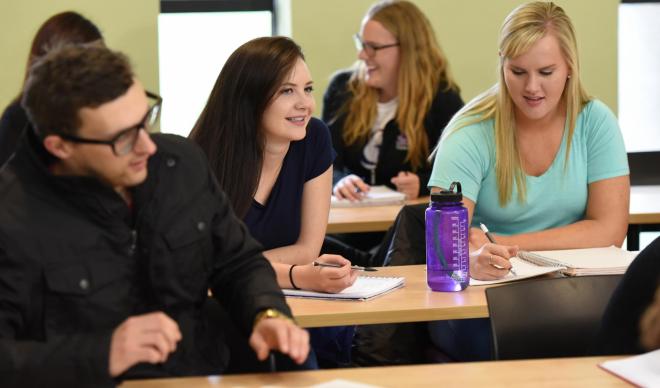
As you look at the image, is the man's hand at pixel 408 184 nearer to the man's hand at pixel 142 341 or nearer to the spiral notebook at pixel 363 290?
the spiral notebook at pixel 363 290

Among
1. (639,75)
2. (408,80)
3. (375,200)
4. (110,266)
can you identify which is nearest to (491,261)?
(110,266)

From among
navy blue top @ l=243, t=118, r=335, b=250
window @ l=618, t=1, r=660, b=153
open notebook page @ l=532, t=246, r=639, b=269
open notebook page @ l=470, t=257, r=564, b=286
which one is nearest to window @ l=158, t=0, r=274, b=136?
window @ l=618, t=1, r=660, b=153

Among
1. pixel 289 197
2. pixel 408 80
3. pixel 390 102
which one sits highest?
pixel 408 80

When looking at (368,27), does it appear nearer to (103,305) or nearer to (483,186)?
(483,186)

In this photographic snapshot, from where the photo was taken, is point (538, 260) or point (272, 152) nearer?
point (538, 260)

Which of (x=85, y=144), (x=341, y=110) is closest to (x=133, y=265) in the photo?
(x=85, y=144)

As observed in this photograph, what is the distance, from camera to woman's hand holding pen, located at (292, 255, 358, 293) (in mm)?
2609

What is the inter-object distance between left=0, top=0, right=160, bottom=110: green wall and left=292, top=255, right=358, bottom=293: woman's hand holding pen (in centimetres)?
272

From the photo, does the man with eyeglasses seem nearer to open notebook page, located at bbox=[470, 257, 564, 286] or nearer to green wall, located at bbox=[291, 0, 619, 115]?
open notebook page, located at bbox=[470, 257, 564, 286]

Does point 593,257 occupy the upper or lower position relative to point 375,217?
upper

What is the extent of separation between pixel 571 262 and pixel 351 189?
5.42ft

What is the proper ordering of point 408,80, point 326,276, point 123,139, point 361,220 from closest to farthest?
1. point 123,139
2. point 326,276
3. point 361,220
4. point 408,80

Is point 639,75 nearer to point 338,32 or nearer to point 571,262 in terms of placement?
point 338,32

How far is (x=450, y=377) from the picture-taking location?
1.90 meters
